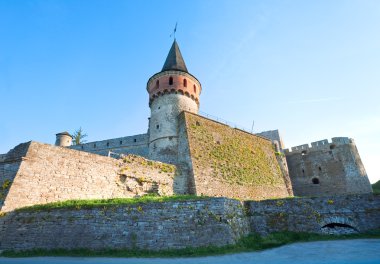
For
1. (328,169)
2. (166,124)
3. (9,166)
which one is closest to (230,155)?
(166,124)

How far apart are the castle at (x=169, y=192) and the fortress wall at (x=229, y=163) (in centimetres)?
11

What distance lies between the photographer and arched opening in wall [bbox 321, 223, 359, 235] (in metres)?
12.6

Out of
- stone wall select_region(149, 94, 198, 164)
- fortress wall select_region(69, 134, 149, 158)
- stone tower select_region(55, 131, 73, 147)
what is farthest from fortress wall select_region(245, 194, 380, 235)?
stone tower select_region(55, 131, 73, 147)

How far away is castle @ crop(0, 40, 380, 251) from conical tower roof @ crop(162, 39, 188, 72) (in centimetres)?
22

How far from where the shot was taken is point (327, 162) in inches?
1237

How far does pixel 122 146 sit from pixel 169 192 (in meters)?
→ 19.9

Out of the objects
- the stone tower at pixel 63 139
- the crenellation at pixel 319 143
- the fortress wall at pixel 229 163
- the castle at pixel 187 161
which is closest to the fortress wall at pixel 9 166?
the castle at pixel 187 161

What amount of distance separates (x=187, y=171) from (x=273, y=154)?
554 inches

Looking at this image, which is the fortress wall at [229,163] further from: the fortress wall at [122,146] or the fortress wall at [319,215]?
the fortress wall at [122,146]

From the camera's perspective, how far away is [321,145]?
32.4 m

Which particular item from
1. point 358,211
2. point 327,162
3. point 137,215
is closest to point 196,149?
point 137,215

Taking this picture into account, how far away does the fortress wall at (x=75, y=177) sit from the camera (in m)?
12.4

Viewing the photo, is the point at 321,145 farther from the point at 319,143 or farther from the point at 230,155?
the point at 230,155

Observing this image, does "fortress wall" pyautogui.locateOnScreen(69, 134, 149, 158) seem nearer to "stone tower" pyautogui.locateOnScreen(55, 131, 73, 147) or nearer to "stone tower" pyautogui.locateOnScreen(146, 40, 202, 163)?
"stone tower" pyautogui.locateOnScreen(55, 131, 73, 147)
